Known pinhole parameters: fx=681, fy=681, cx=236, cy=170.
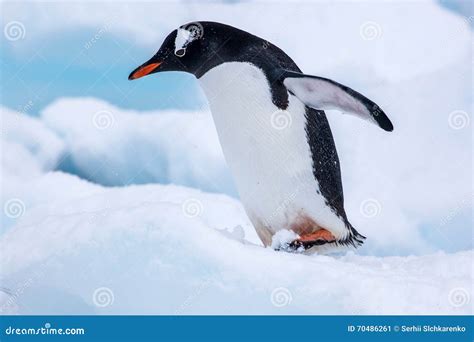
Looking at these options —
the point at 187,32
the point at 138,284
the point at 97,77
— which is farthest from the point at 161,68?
the point at 138,284

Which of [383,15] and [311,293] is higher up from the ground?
[383,15]

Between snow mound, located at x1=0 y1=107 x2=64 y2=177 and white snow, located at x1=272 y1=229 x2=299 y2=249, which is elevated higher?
white snow, located at x1=272 y1=229 x2=299 y2=249

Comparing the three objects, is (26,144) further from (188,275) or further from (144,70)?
(188,275)

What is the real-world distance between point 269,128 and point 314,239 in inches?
17.9

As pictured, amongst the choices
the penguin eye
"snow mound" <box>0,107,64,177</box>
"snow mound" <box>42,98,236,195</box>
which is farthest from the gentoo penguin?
"snow mound" <box>0,107,64,177</box>

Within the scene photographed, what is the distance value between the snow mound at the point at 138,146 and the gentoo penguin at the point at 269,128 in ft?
1.00

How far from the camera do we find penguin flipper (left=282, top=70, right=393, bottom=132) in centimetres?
230

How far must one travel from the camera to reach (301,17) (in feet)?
9.41

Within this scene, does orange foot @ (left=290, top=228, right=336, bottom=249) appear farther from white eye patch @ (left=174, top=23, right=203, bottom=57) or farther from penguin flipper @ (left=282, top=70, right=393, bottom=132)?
white eye patch @ (left=174, top=23, right=203, bottom=57)

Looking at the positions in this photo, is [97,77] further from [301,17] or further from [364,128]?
[364,128]

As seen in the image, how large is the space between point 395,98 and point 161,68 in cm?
102

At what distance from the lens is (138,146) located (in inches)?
118
